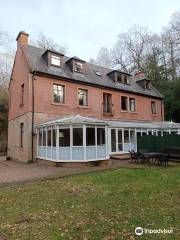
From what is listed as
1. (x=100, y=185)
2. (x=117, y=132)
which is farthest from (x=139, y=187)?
(x=117, y=132)

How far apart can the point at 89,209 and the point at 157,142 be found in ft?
47.6

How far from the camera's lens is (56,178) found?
11469mm

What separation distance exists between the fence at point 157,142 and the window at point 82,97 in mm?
5759

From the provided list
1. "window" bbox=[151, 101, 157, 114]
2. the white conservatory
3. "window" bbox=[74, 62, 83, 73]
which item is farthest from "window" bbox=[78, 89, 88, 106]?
"window" bbox=[151, 101, 157, 114]

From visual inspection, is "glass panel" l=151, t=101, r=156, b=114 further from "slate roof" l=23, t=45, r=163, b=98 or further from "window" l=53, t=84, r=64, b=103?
"window" l=53, t=84, r=64, b=103

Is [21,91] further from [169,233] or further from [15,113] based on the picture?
[169,233]

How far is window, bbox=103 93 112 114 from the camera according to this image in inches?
941

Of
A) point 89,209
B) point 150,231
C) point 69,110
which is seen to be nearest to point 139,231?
point 150,231

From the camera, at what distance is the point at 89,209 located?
21.6 feet

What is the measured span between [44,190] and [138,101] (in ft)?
65.4

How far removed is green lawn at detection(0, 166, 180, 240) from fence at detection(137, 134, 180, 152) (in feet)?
29.6

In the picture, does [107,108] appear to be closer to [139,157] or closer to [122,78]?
[122,78]

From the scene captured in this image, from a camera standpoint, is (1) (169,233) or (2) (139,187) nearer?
(1) (169,233)

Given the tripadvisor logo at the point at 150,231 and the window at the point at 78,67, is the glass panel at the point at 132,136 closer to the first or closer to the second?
the window at the point at 78,67
